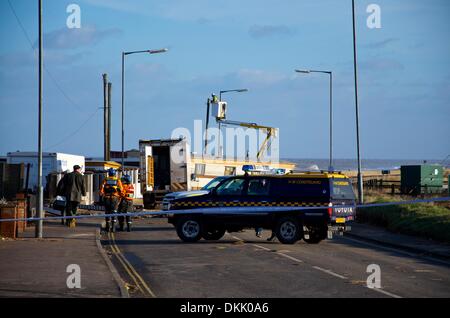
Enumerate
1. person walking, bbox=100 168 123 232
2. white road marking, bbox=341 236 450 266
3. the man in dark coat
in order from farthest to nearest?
the man in dark coat
person walking, bbox=100 168 123 232
white road marking, bbox=341 236 450 266

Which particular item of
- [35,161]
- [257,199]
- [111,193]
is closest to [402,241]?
[257,199]

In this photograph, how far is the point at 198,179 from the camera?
52781 millimetres

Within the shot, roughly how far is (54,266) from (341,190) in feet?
30.2

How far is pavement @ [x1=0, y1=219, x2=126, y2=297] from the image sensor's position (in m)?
12.4

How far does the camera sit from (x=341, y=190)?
2208 cm

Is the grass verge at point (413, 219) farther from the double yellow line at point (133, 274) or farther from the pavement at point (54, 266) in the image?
the pavement at point (54, 266)

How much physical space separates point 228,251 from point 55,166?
69.2ft

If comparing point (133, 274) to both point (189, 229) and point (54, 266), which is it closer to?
point (54, 266)

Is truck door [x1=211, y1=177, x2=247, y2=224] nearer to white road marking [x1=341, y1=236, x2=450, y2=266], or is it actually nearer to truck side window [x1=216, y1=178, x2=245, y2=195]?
truck side window [x1=216, y1=178, x2=245, y2=195]

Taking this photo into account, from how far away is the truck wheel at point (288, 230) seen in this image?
2198 cm

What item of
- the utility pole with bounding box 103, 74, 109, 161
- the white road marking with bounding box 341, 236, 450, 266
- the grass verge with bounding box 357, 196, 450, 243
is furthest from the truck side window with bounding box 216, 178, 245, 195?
the utility pole with bounding box 103, 74, 109, 161

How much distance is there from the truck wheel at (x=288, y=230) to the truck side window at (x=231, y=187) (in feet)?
4.86

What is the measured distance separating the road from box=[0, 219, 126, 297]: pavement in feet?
1.62
